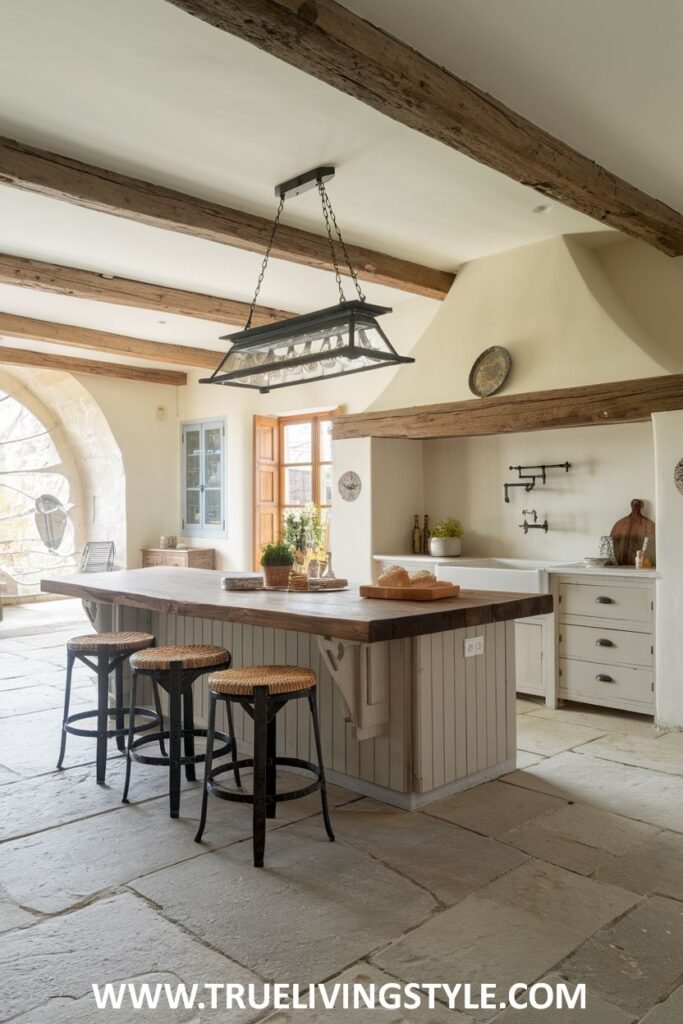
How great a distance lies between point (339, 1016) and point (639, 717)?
11.0 feet

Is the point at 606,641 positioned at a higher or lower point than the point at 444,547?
lower

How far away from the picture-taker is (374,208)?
4.68 meters

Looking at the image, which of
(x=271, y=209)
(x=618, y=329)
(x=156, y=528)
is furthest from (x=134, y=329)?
(x=618, y=329)

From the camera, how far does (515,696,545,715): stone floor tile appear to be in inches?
197

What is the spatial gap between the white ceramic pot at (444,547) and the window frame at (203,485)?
352 cm

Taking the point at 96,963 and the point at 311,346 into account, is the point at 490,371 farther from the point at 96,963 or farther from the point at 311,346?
the point at 96,963

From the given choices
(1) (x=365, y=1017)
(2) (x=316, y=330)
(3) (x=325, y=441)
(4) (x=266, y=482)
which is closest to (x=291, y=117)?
(2) (x=316, y=330)

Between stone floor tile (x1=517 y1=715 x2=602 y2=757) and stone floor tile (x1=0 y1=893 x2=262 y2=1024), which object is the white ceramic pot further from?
stone floor tile (x1=0 y1=893 x2=262 y2=1024)

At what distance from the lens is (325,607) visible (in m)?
3.22

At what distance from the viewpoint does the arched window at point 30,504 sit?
9.63m

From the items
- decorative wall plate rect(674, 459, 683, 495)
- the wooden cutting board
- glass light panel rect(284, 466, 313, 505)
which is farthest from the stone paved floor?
glass light panel rect(284, 466, 313, 505)

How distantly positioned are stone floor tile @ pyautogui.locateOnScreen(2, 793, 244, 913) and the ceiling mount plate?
3092mm

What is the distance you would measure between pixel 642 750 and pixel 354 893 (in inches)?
85.8

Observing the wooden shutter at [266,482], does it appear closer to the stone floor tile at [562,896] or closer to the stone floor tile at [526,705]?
the stone floor tile at [526,705]
